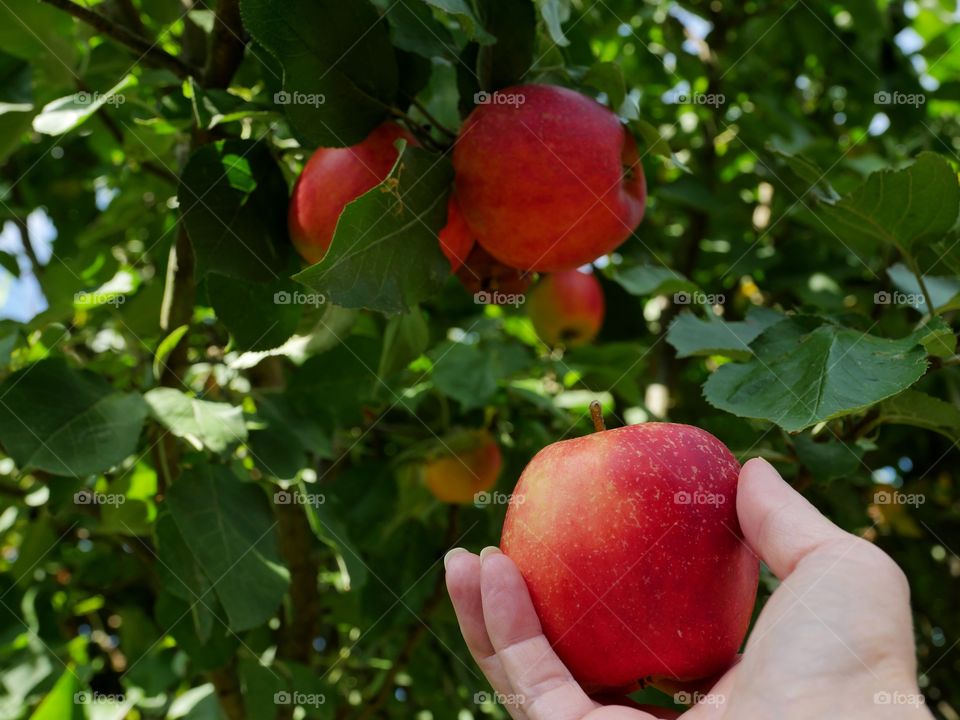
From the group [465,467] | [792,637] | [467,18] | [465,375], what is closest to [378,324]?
[465,375]

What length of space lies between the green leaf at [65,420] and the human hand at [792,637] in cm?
54

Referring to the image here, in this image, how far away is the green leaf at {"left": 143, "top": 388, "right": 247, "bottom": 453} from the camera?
3.71 ft

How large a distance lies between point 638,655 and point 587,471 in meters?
0.19

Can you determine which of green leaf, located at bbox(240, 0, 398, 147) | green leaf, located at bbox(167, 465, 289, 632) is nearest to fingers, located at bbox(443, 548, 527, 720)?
green leaf, located at bbox(167, 465, 289, 632)

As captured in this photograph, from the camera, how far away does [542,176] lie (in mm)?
1034

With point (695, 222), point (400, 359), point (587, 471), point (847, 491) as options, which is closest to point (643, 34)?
point (695, 222)

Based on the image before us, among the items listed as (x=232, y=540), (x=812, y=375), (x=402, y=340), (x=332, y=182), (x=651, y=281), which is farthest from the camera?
(x=651, y=281)

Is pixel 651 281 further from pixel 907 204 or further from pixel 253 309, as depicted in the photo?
pixel 253 309

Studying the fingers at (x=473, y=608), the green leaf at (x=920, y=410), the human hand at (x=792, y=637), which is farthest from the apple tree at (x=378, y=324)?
the fingers at (x=473, y=608)

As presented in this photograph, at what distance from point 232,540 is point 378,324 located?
0.65 metres

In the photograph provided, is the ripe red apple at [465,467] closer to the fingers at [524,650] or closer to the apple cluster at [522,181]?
the apple cluster at [522,181]

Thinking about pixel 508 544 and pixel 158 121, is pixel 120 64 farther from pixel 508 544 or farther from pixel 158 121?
pixel 508 544

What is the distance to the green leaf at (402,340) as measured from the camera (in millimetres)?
1294

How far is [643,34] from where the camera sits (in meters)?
2.30
